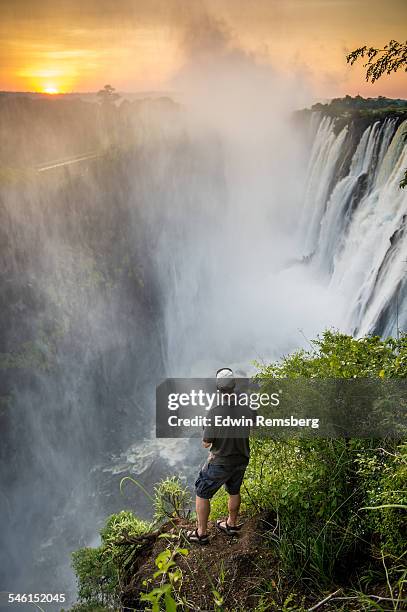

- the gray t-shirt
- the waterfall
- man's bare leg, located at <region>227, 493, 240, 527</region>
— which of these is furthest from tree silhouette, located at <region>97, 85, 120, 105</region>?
man's bare leg, located at <region>227, 493, 240, 527</region>

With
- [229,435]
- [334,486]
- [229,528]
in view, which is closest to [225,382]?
[229,435]

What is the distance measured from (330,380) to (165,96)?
15.5 metres

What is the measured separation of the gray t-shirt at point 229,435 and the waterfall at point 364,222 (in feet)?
19.0

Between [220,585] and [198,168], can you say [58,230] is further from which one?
[220,585]

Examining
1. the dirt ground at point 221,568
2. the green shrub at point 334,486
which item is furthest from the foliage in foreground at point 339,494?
the dirt ground at point 221,568

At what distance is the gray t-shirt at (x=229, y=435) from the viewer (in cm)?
314

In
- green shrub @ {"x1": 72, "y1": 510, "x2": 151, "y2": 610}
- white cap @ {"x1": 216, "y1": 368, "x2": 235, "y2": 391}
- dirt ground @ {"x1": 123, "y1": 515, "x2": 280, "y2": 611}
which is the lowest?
green shrub @ {"x1": 72, "y1": 510, "x2": 151, "y2": 610}

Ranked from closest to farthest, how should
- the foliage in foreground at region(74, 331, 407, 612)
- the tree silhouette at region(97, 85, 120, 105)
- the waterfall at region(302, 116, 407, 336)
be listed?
the foliage in foreground at region(74, 331, 407, 612) → the waterfall at region(302, 116, 407, 336) → the tree silhouette at region(97, 85, 120, 105)

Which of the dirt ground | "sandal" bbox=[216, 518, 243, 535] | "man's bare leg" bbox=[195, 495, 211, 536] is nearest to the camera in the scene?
the dirt ground

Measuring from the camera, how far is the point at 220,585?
9.83 ft

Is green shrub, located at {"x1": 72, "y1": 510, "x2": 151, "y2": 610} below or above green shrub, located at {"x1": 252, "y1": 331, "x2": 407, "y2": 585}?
below

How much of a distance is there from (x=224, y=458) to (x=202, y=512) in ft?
1.25

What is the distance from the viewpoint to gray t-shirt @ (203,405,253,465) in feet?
10.3

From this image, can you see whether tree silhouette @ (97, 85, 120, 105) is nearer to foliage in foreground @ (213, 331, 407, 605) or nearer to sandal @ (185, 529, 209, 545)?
foliage in foreground @ (213, 331, 407, 605)
